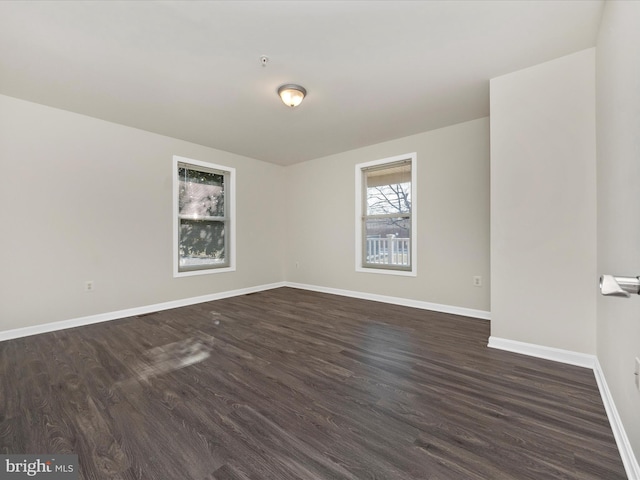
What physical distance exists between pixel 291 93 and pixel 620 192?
260 centimetres

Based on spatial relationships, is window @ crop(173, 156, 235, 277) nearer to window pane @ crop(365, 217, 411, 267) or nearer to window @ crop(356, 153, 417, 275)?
window @ crop(356, 153, 417, 275)

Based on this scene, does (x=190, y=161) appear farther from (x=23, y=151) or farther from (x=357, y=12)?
(x=357, y=12)

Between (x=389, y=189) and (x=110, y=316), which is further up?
(x=389, y=189)

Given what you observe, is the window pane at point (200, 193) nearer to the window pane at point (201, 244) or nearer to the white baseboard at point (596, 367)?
the window pane at point (201, 244)

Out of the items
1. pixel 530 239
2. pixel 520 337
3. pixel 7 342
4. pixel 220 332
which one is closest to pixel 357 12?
pixel 530 239

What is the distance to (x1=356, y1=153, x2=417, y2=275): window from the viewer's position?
4.24 meters

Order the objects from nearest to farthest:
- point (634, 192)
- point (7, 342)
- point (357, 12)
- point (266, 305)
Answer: point (634, 192)
point (357, 12)
point (7, 342)
point (266, 305)

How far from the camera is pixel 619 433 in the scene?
142 centimetres

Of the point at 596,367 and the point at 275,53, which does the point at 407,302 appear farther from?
the point at 275,53

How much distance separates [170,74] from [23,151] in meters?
2.02

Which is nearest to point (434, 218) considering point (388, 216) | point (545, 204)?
point (388, 216)

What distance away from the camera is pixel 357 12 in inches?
72.6

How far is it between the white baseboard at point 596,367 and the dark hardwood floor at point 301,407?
0.15 feet

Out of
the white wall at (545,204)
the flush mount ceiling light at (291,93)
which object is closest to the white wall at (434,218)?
the white wall at (545,204)
